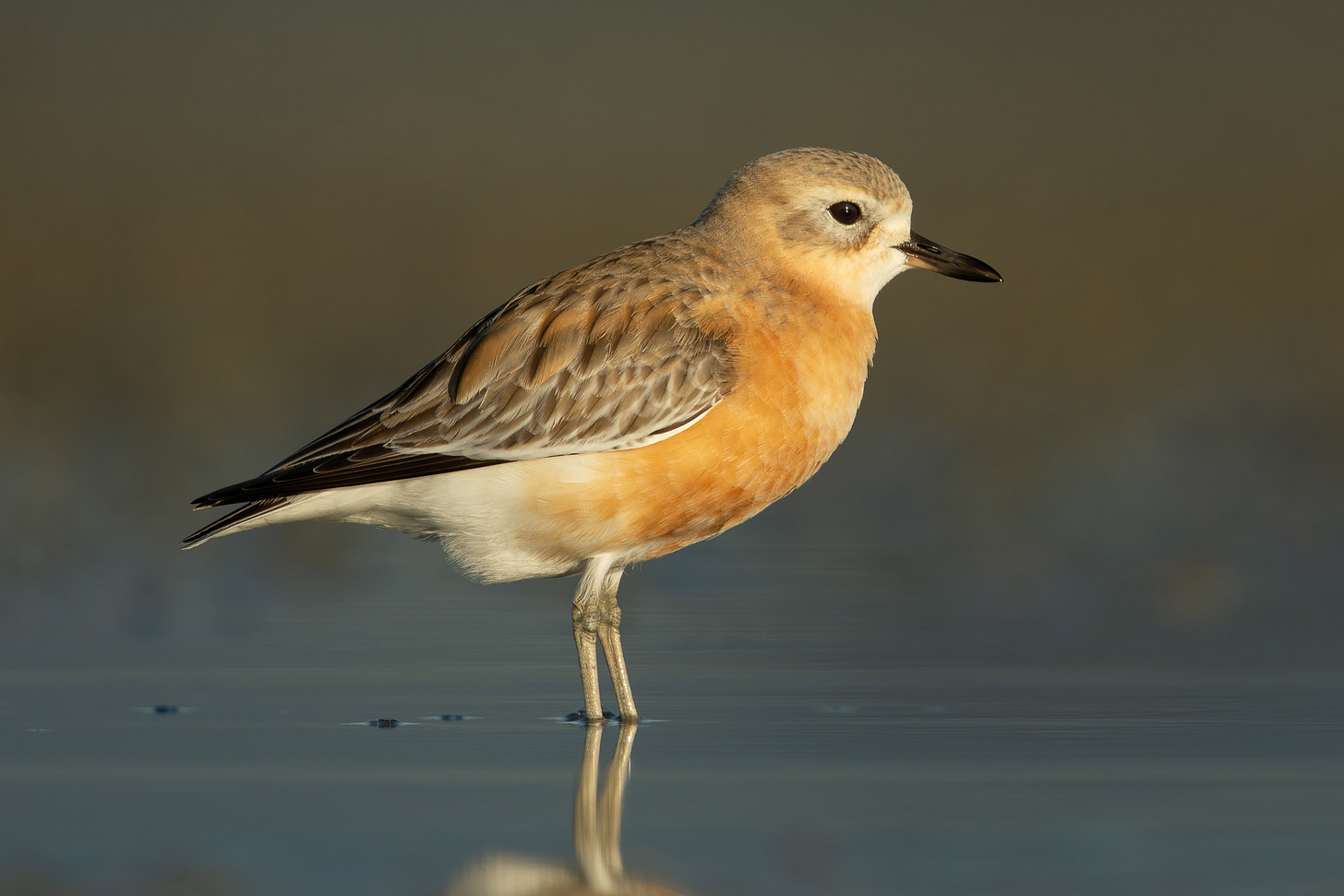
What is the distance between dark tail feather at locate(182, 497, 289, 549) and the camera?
27.3 ft

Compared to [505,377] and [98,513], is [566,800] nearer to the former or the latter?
[505,377]

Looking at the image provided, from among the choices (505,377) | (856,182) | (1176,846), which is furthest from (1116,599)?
(1176,846)

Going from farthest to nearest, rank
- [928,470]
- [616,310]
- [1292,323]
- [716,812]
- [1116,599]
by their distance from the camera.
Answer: [1292,323] < [928,470] < [1116,599] < [616,310] < [716,812]

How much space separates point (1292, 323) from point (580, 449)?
12137 millimetres

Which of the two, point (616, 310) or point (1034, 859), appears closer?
point (1034, 859)

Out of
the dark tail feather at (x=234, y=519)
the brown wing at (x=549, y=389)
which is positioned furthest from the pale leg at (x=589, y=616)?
the dark tail feather at (x=234, y=519)

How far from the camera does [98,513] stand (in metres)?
12.6

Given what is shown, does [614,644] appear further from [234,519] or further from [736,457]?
[234,519]

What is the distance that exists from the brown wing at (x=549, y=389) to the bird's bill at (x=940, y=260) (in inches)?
47.2

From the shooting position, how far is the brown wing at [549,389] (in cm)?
827

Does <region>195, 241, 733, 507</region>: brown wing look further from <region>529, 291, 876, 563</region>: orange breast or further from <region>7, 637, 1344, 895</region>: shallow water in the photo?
<region>7, 637, 1344, 895</region>: shallow water

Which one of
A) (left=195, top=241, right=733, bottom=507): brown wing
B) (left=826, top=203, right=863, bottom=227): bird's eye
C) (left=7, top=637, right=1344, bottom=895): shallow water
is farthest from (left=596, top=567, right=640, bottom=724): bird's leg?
(left=826, top=203, right=863, bottom=227): bird's eye

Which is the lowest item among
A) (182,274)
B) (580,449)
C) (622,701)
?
(622,701)

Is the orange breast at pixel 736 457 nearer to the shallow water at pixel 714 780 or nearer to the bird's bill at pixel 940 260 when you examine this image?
the shallow water at pixel 714 780
